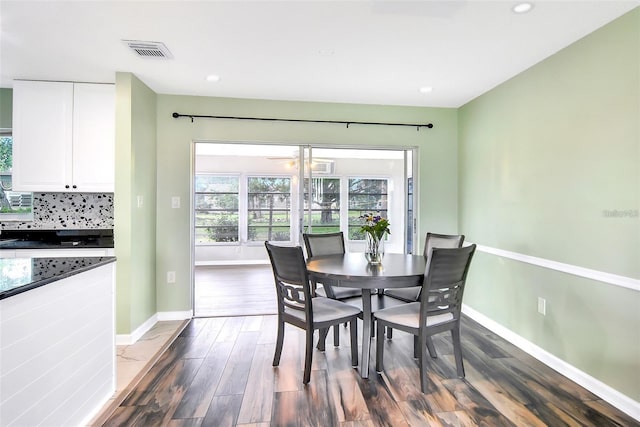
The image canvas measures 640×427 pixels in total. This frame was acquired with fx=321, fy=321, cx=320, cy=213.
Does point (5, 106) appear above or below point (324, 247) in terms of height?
above

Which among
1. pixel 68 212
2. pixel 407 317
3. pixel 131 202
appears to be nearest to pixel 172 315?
pixel 131 202

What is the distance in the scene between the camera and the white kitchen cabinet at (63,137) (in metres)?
3.04

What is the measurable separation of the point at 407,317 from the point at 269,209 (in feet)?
16.7

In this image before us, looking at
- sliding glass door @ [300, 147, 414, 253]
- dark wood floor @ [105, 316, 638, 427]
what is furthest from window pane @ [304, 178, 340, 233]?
dark wood floor @ [105, 316, 638, 427]

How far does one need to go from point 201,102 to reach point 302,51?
1598 millimetres

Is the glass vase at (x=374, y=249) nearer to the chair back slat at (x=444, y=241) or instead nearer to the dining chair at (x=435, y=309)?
the dining chair at (x=435, y=309)

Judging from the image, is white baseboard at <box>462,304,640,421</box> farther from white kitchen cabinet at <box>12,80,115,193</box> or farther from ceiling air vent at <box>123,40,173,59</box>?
white kitchen cabinet at <box>12,80,115,193</box>

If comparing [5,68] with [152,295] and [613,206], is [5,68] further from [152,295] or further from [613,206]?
[613,206]

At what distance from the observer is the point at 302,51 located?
2523 millimetres

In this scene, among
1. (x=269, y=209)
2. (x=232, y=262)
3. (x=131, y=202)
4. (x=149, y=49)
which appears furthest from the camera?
(x=269, y=209)

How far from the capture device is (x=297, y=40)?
7.72 ft

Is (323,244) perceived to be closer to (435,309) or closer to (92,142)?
(435,309)

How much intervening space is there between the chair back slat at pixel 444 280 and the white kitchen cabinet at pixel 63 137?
9.81 ft

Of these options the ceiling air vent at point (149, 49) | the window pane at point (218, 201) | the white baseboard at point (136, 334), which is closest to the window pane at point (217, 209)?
the window pane at point (218, 201)
